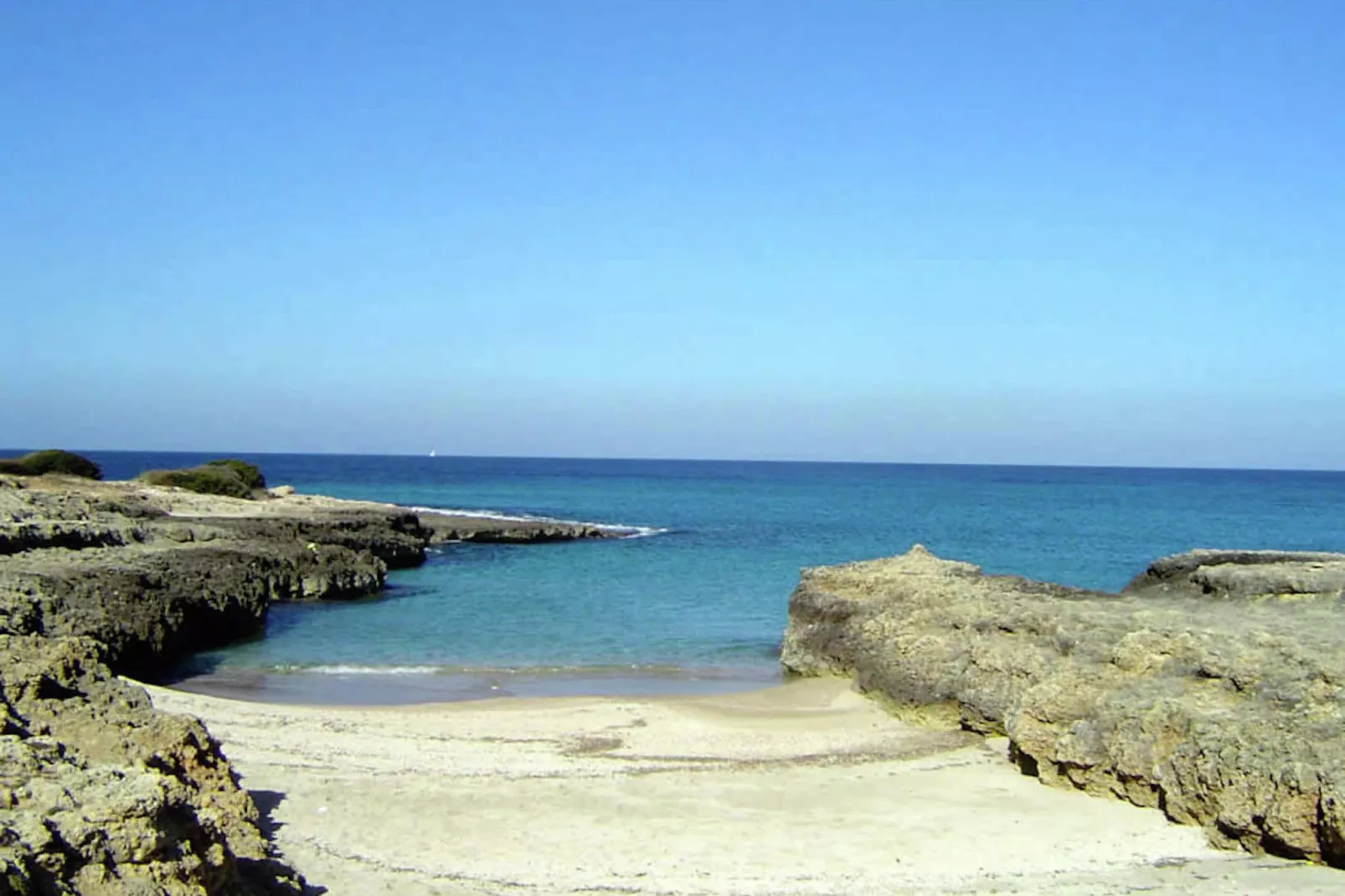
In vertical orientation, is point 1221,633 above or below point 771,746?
above

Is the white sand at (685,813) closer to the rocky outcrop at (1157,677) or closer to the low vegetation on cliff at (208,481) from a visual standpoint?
the rocky outcrop at (1157,677)

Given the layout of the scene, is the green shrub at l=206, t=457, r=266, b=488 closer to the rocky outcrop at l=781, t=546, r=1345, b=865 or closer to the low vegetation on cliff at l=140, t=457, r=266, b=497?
the low vegetation on cliff at l=140, t=457, r=266, b=497

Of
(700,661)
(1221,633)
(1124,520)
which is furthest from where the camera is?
(1124,520)

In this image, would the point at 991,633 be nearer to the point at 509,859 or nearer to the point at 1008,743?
the point at 1008,743

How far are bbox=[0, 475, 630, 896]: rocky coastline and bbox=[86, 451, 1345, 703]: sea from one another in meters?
1.18

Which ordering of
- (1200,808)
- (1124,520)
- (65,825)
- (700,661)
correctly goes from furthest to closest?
(1124,520), (700,661), (1200,808), (65,825)

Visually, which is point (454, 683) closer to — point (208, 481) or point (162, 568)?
point (162, 568)

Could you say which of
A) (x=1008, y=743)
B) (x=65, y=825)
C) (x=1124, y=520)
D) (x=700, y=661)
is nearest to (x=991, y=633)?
(x=1008, y=743)

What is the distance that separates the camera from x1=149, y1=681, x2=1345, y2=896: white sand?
9633mm

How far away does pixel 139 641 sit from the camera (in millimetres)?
20344

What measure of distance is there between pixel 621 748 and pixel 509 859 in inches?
190

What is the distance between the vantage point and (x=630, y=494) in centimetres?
10300

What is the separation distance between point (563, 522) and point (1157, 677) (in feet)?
165

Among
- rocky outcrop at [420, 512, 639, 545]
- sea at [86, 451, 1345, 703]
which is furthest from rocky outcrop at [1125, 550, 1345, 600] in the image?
rocky outcrop at [420, 512, 639, 545]
